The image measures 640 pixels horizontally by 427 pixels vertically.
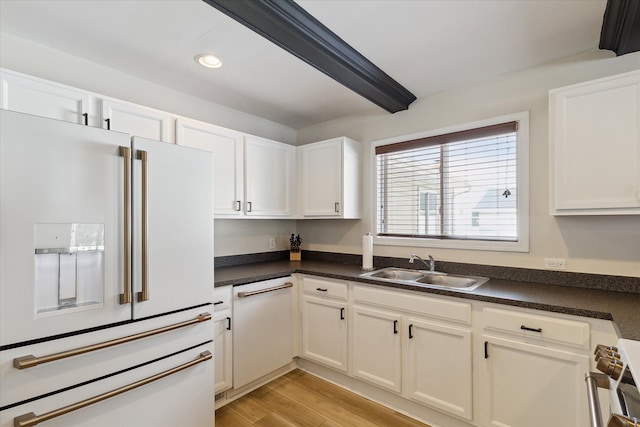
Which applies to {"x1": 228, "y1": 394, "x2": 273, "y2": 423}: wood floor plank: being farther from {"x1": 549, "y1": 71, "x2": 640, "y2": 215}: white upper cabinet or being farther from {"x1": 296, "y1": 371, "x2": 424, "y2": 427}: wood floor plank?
{"x1": 549, "y1": 71, "x2": 640, "y2": 215}: white upper cabinet

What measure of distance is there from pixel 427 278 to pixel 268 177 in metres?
1.69

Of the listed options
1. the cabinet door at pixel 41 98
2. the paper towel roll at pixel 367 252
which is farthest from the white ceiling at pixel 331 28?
the paper towel roll at pixel 367 252

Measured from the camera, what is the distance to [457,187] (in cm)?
260

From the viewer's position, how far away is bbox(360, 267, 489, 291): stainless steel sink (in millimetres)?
2283

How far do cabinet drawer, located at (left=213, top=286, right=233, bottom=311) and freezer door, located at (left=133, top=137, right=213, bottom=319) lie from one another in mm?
272

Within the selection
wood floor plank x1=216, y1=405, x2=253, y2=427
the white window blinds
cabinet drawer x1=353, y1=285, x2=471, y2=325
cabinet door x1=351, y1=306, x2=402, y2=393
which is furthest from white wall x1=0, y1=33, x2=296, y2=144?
wood floor plank x1=216, y1=405, x2=253, y2=427

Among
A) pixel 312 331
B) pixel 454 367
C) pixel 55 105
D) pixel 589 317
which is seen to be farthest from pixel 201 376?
pixel 589 317

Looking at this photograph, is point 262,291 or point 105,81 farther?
point 262,291

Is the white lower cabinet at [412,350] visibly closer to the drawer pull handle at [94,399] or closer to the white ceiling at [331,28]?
the drawer pull handle at [94,399]

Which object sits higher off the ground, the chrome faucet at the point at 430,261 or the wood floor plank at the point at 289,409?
the chrome faucet at the point at 430,261

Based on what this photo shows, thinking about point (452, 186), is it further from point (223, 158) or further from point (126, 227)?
point (126, 227)

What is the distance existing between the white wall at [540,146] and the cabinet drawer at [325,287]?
68 cm

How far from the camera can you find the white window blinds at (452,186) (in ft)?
7.75

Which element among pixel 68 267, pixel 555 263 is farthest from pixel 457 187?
pixel 68 267
